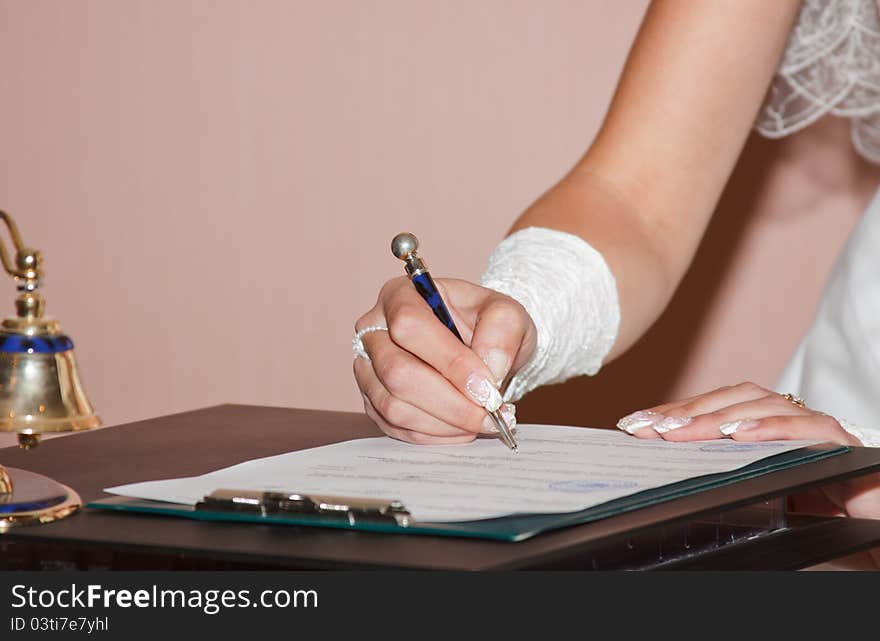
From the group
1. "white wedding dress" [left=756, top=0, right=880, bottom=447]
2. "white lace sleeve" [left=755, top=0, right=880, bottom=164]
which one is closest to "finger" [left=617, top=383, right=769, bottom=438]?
"white wedding dress" [left=756, top=0, right=880, bottom=447]

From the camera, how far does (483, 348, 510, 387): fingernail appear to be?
82cm

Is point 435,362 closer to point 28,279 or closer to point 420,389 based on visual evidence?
point 420,389

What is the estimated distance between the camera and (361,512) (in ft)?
1.69

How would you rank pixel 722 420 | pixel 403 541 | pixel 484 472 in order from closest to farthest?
pixel 403 541, pixel 484 472, pixel 722 420

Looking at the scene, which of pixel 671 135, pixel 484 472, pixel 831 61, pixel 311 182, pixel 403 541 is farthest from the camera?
pixel 311 182

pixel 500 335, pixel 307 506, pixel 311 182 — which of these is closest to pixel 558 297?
pixel 500 335

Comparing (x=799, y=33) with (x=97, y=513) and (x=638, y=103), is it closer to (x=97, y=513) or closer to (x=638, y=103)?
(x=638, y=103)

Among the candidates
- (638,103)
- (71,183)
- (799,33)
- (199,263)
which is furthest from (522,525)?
(71,183)

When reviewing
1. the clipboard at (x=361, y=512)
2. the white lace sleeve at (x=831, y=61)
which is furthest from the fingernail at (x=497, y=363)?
the white lace sleeve at (x=831, y=61)

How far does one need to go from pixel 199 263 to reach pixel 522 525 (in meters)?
1.43

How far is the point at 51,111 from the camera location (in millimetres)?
1949

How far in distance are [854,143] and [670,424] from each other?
867 millimetres

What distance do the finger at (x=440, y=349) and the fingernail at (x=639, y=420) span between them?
0.08m

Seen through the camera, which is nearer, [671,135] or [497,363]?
[497,363]
